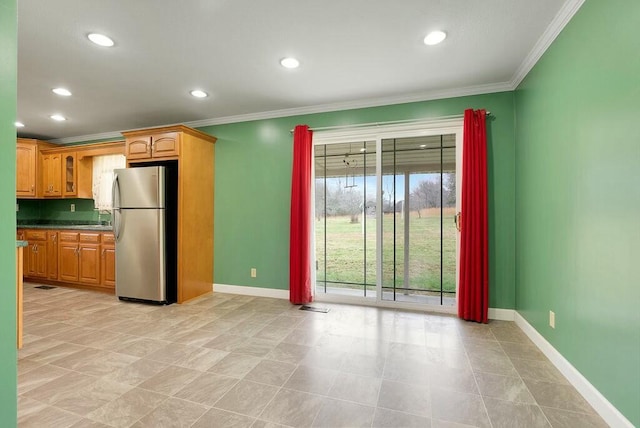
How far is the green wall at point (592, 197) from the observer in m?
1.42

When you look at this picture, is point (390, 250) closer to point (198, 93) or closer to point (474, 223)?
point (474, 223)

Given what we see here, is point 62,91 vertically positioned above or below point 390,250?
above

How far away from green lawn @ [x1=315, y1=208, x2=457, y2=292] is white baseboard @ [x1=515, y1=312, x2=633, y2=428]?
3.59 ft

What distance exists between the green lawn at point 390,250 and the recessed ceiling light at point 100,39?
2.84m

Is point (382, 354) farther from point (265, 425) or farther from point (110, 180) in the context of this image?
point (110, 180)

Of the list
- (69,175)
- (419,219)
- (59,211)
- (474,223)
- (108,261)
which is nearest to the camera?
(474,223)

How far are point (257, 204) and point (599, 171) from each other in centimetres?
351

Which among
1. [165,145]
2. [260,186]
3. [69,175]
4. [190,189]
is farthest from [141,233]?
[69,175]

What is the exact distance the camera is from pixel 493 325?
9.61 feet

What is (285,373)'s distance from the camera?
2.07 meters

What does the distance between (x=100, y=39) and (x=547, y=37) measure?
140 inches

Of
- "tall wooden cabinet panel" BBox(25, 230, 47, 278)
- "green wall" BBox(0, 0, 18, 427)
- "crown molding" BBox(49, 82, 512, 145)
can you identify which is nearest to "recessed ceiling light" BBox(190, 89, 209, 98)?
"crown molding" BBox(49, 82, 512, 145)

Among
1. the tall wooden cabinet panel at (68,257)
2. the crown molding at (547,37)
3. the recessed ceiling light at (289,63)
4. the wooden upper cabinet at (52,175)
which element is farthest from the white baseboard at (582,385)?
the wooden upper cabinet at (52,175)

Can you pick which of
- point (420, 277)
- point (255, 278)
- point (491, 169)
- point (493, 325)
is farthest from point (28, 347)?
point (491, 169)
